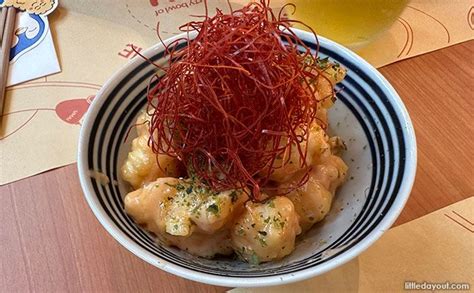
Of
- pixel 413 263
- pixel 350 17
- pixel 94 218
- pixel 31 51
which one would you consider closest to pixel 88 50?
pixel 31 51

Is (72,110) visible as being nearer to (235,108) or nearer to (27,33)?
(27,33)

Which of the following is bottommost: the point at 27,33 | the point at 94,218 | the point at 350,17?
the point at 94,218

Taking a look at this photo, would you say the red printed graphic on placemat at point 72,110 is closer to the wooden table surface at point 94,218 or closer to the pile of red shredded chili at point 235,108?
the wooden table surface at point 94,218

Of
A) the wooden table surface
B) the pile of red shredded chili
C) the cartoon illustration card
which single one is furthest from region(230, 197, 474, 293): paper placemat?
A: the cartoon illustration card

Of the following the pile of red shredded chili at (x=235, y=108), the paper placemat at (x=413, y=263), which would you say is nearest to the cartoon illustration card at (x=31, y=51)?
the pile of red shredded chili at (x=235, y=108)

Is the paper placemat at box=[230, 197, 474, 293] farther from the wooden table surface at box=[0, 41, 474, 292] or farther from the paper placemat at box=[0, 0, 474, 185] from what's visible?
the paper placemat at box=[0, 0, 474, 185]

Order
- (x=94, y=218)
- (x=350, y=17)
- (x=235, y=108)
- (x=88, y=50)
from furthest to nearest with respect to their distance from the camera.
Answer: (x=88, y=50)
(x=350, y=17)
(x=94, y=218)
(x=235, y=108)
